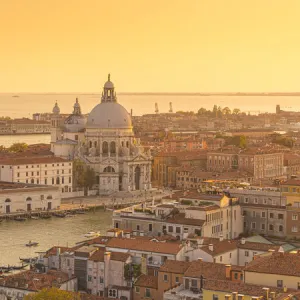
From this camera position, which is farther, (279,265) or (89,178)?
(89,178)

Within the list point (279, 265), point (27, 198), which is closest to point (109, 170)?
point (27, 198)

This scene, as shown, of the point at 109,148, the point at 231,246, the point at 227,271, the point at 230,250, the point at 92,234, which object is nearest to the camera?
the point at 227,271

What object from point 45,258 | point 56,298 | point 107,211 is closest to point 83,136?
point 107,211

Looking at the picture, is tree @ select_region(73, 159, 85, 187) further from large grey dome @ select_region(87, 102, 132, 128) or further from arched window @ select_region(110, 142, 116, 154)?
large grey dome @ select_region(87, 102, 132, 128)

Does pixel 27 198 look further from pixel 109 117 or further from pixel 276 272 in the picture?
pixel 276 272

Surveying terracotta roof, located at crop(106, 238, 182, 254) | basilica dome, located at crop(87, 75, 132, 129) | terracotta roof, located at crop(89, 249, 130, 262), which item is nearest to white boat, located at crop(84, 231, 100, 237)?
terracotta roof, located at crop(106, 238, 182, 254)

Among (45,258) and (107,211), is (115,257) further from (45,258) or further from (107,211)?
(107,211)
